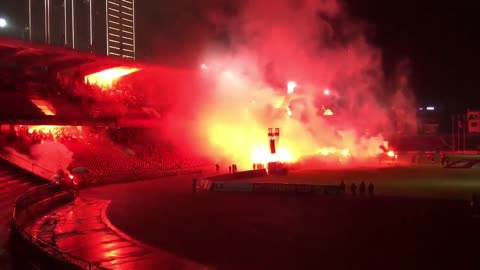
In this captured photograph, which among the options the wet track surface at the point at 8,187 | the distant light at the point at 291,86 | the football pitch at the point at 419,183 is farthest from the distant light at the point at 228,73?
the wet track surface at the point at 8,187

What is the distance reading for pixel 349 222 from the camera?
50.2 ft

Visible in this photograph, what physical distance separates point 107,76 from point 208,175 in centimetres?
1359

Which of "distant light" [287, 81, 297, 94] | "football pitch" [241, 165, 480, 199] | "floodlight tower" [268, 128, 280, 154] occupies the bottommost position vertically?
"football pitch" [241, 165, 480, 199]

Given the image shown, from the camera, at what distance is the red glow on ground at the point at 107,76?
→ 39594 mm

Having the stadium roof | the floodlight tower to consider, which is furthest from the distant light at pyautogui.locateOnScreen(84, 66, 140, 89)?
the floodlight tower

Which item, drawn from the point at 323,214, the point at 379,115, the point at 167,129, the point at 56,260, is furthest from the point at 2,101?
the point at 379,115

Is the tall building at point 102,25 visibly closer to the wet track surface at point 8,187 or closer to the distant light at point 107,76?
the distant light at point 107,76

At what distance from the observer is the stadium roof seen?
31.3 meters

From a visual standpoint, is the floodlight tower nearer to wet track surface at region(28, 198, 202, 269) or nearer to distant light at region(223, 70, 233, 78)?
distant light at region(223, 70, 233, 78)

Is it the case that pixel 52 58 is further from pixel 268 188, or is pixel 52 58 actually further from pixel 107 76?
pixel 268 188

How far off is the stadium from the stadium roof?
Answer: 15 centimetres

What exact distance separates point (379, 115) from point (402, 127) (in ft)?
18.5

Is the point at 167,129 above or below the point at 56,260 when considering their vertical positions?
above

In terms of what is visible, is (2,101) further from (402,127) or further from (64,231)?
(402,127)
